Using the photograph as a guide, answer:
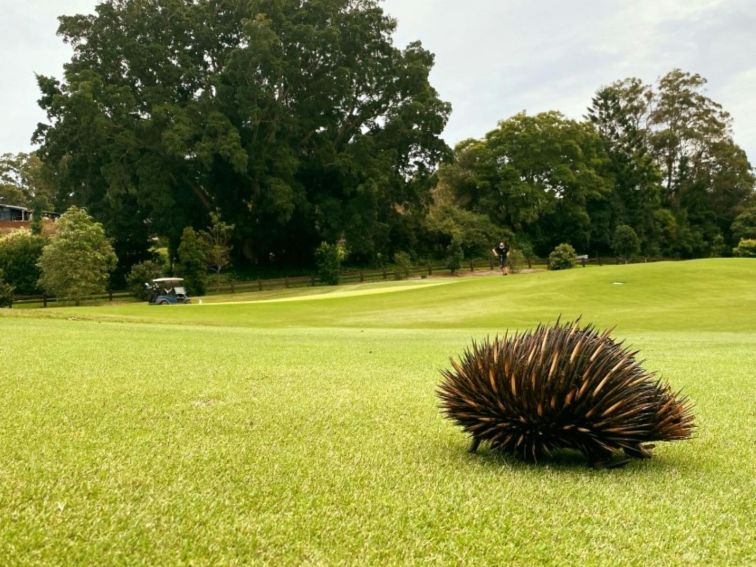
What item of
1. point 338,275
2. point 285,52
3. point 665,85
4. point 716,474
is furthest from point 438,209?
point 716,474

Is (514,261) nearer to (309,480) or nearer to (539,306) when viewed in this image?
(539,306)

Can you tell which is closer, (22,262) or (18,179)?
(22,262)

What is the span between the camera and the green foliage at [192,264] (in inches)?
1663

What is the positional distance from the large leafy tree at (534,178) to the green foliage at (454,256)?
28.4ft

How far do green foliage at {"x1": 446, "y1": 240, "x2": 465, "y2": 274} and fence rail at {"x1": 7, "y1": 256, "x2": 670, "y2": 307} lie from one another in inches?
21.3

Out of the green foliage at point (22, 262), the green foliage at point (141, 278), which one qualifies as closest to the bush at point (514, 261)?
the green foliage at point (141, 278)

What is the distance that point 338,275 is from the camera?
160 ft

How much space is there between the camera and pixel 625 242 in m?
69.2

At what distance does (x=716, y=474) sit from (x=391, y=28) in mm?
54889

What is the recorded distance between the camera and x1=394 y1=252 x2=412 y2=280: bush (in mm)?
54312

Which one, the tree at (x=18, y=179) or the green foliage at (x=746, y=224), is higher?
the tree at (x=18, y=179)

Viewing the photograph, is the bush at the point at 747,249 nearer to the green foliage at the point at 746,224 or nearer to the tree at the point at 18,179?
the green foliage at the point at 746,224

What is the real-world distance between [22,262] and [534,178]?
52911 millimetres

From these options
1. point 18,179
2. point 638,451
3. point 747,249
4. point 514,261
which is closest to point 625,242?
point 747,249
